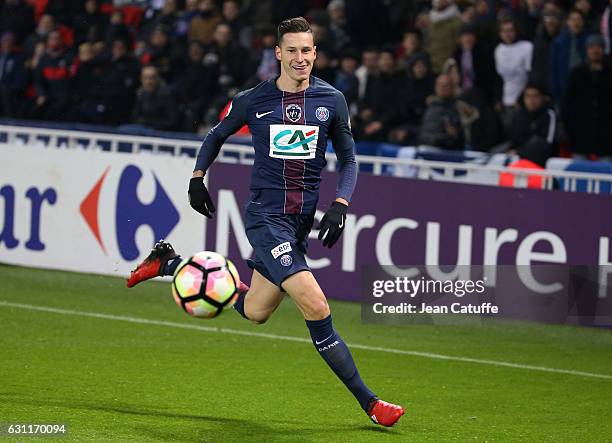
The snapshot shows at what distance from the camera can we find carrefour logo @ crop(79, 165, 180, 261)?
14.1 metres

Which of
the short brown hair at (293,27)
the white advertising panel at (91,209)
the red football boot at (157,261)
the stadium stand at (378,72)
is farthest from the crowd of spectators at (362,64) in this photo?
the short brown hair at (293,27)

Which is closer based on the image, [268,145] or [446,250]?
[268,145]

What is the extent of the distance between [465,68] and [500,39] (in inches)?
22.4

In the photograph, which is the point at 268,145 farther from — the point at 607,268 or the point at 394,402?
the point at 607,268

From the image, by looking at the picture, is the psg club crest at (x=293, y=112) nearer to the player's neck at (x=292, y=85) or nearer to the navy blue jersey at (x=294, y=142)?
the navy blue jersey at (x=294, y=142)

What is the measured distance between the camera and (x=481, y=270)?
12484 mm

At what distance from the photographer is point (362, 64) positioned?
18.3 m

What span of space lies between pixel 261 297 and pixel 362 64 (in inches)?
402

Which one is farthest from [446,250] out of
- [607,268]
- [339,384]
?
[339,384]

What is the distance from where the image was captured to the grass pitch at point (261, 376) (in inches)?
318

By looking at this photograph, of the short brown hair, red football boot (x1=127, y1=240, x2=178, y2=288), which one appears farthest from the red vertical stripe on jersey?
red football boot (x1=127, y1=240, x2=178, y2=288)

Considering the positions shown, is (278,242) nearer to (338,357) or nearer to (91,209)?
(338,357)

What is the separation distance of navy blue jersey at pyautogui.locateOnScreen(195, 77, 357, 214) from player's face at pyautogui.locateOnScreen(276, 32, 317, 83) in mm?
189

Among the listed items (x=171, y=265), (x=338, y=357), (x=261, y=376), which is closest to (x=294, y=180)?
(x=338, y=357)
